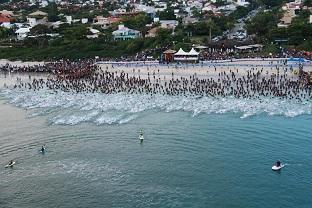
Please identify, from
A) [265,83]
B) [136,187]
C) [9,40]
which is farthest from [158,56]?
[136,187]

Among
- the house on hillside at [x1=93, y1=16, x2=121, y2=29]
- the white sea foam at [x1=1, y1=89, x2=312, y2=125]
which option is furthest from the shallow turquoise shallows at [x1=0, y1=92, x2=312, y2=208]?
the house on hillside at [x1=93, y1=16, x2=121, y2=29]

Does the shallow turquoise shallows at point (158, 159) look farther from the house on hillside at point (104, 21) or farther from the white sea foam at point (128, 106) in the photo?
the house on hillside at point (104, 21)

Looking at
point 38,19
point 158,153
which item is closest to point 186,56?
point 158,153

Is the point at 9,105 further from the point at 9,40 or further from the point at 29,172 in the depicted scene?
the point at 9,40

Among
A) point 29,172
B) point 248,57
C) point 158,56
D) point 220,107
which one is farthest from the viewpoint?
point 158,56

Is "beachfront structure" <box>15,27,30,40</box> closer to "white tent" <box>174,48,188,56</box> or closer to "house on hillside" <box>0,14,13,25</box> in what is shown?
"house on hillside" <box>0,14,13,25</box>

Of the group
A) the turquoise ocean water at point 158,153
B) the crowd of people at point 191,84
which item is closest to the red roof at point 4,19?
the crowd of people at point 191,84
